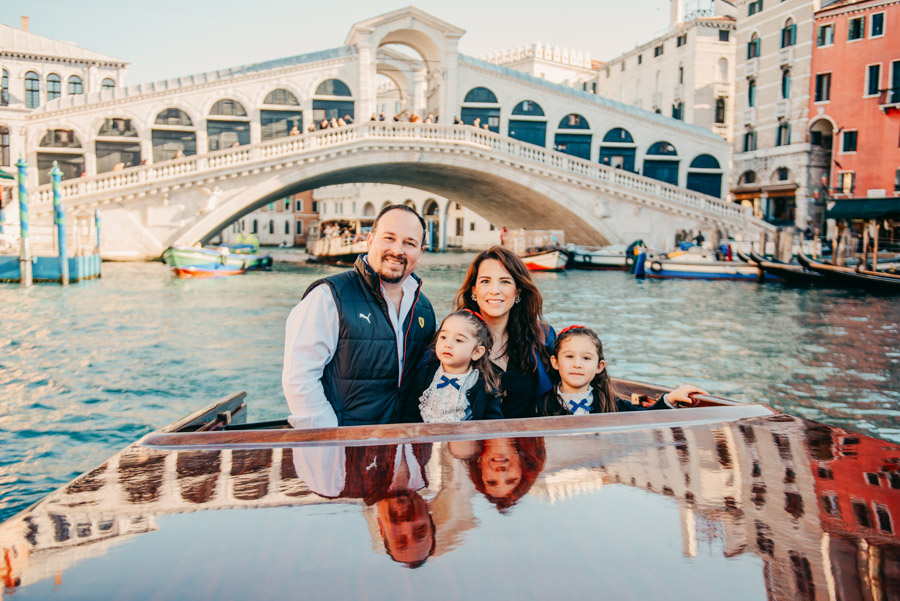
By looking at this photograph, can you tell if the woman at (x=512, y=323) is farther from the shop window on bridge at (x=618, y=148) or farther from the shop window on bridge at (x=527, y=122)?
the shop window on bridge at (x=618, y=148)

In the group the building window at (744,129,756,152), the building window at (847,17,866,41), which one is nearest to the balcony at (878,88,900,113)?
the building window at (847,17,866,41)

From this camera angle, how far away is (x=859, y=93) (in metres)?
19.2

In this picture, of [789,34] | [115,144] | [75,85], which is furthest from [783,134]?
[75,85]

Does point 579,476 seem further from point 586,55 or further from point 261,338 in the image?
point 586,55

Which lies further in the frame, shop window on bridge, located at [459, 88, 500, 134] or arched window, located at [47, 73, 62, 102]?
arched window, located at [47, 73, 62, 102]

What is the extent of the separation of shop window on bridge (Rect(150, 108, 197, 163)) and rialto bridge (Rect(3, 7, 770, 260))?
27mm

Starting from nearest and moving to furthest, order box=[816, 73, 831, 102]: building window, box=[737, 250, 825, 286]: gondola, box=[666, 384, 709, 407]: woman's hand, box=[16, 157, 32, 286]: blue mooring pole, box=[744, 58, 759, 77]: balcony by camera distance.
→ box=[666, 384, 709, 407]: woman's hand < box=[16, 157, 32, 286]: blue mooring pole < box=[737, 250, 825, 286]: gondola < box=[816, 73, 831, 102]: building window < box=[744, 58, 759, 77]: balcony

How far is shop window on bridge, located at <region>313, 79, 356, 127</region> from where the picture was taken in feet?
63.4

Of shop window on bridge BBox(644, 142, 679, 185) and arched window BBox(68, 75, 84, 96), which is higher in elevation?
arched window BBox(68, 75, 84, 96)

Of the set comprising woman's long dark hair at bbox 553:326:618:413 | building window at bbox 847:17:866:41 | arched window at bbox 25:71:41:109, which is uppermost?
building window at bbox 847:17:866:41

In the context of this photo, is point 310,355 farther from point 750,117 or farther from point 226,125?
point 750,117

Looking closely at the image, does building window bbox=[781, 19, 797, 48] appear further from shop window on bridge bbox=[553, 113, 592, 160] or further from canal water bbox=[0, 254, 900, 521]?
canal water bbox=[0, 254, 900, 521]

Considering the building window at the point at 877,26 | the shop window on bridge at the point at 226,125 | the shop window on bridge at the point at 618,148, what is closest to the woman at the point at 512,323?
the shop window on bridge at the point at 226,125

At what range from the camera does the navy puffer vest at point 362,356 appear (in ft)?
6.86
